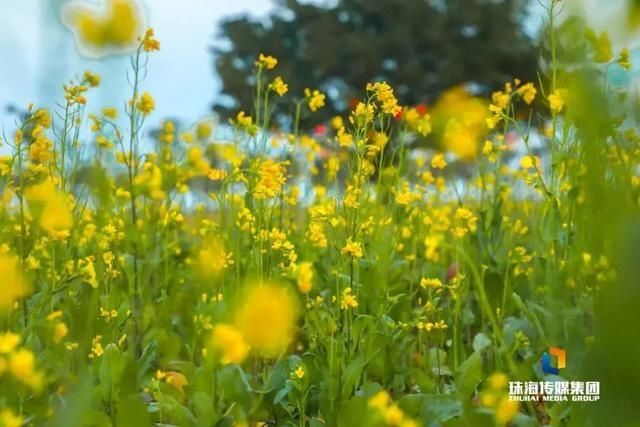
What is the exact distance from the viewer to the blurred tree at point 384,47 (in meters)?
19.4

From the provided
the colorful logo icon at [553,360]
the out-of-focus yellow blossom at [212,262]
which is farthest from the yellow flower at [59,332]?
the colorful logo icon at [553,360]

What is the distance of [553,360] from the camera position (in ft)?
5.39

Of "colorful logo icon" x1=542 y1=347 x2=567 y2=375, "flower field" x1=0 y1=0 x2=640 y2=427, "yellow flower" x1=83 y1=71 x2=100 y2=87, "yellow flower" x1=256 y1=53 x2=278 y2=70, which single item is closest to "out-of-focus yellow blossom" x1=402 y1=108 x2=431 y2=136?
"flower field" x1=0 y1=0 x2=640 y2=427

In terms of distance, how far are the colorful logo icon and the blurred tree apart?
17.2 m

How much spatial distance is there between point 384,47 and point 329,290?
1814cm

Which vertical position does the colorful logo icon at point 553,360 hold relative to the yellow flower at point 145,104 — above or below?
below

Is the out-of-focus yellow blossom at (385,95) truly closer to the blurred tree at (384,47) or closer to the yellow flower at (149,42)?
the yellow flower at (149,42)

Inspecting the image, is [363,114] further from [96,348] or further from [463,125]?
[463,125]

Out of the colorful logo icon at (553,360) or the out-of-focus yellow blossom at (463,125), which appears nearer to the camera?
the colorful logo icon at (553,360)

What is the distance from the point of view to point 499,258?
7.89 feet

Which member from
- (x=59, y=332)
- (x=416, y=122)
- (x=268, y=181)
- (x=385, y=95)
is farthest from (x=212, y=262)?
(x=416, y=122)

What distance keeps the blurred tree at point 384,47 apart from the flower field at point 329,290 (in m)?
16.5

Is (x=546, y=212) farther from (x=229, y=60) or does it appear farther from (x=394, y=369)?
(x=229, y=60)

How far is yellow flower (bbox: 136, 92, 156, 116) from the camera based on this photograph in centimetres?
220
